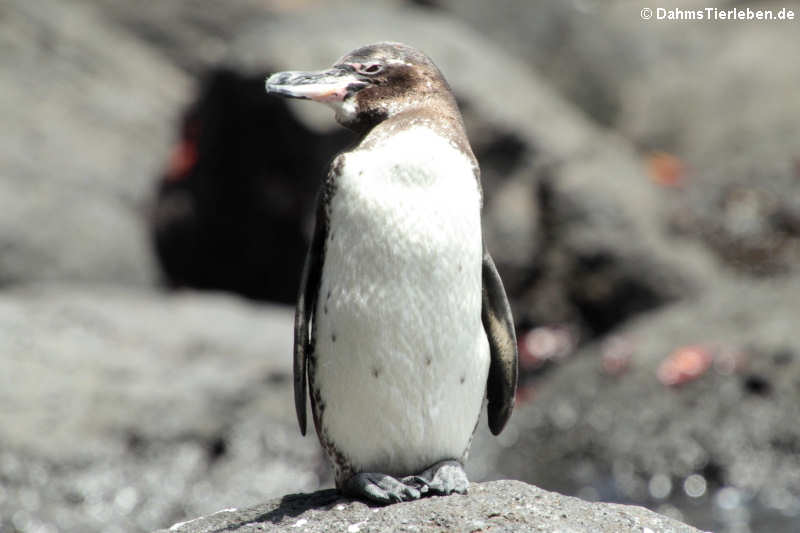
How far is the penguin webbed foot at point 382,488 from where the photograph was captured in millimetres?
4734

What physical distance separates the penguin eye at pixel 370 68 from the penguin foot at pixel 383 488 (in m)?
1.74

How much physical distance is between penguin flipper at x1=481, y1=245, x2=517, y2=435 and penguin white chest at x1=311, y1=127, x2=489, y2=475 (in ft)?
0.72

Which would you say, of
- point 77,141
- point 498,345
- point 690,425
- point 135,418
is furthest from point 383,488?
point 77,141

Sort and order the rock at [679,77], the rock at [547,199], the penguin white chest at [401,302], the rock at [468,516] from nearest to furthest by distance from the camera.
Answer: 1. the rock at [468,516]
2. the penguin white chest at [401,302]
3. the rock at [547,199]
4. the rock at [679,77]

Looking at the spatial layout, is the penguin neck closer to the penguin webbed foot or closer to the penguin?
the penguin

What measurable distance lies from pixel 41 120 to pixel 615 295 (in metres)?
6.93

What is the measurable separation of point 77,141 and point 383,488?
9.99m

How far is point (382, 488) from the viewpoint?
4.77 m

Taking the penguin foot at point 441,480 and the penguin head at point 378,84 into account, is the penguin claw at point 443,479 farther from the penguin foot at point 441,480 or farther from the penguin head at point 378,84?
the penguin head at point 378,84

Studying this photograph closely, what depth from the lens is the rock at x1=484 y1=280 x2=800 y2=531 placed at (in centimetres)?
894

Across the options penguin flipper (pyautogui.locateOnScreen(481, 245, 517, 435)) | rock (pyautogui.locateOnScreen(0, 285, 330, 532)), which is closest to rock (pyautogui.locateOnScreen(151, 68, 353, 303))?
rock (pyautogui.locateOnScreen(0, 285, 330, 532))

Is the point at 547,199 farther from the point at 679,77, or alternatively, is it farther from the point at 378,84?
the point at 378,84

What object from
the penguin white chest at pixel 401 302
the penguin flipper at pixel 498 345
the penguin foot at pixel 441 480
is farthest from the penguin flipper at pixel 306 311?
the penguin flipper at pixel 498 345

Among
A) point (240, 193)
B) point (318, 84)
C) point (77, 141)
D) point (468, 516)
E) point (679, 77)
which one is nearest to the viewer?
point (468, 516)
